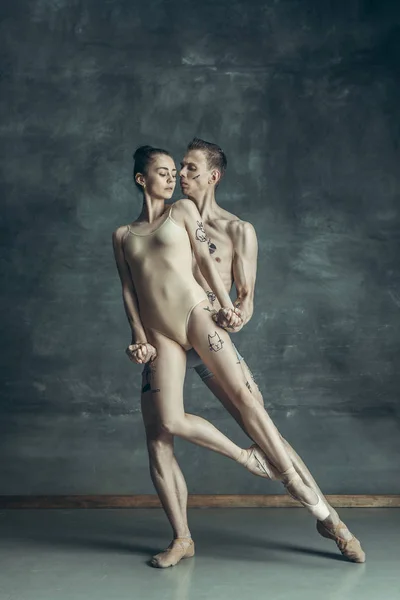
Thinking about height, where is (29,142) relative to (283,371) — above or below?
above

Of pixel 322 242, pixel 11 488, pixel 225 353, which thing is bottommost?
pixel 11 488

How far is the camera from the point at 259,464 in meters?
4.48

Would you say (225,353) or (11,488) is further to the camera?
(11,488)

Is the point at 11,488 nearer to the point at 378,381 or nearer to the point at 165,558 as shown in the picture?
the point at 165,558

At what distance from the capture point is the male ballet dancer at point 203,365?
4.57m

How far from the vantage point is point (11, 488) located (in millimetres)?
5910

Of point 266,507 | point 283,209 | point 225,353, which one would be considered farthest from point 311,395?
point 225,353

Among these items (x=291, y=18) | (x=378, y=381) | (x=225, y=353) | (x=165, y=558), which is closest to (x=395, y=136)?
(x=291, y=18)

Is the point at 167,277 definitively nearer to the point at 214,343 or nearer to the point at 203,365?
the point at 214,343

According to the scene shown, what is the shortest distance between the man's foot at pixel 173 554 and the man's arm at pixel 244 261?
1.11 metres

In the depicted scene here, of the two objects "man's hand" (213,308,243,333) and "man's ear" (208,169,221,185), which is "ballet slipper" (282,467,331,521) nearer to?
"man's hand" (213,308,243,333)

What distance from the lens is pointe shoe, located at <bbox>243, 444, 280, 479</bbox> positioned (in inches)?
176

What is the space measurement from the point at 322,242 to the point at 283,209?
0.32 metres

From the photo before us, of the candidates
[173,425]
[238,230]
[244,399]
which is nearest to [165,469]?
[173,425]
